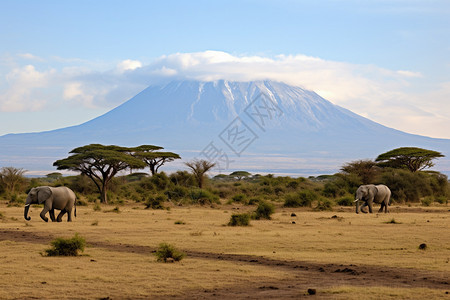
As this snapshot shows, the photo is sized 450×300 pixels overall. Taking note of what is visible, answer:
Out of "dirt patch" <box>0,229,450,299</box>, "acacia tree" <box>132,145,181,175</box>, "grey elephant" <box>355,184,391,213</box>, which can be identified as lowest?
"dirt patch" <box>0,229,450,299</box>

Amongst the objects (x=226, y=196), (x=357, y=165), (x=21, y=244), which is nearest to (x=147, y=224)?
(x=21, y=244)

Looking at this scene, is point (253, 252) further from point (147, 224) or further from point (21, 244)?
point (147, 224)

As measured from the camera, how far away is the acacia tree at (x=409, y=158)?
191 ft

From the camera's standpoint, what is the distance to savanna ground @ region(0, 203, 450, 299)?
10516 mm

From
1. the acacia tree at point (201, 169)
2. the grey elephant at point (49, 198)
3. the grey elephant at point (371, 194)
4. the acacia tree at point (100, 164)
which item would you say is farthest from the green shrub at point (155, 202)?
the acacia tree at point (201, 169)

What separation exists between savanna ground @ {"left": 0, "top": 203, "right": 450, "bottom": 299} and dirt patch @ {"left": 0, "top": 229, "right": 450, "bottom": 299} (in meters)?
0.02

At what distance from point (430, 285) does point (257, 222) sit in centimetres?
1444

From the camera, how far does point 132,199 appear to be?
46250 mm

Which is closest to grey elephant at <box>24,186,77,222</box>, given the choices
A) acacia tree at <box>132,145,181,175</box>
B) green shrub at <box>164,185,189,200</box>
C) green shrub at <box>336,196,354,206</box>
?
green shrub at <box>164,185,189,200</box>

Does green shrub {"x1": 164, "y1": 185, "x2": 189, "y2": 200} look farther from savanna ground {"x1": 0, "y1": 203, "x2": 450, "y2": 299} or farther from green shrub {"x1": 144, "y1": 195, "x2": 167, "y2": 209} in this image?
savanna ground {"x1": 0, "y1": 203, "x2": 450, "y2": 299}

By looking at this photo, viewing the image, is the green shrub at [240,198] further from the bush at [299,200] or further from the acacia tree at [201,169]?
the acacia tree at [201,169]

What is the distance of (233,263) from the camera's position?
1370cm

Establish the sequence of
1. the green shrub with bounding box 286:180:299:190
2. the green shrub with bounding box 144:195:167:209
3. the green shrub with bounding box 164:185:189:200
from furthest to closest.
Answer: the green shrub with bounding box 286:180:299:190, the green shrub with bounding box 164:185:189:200, the green shrub with bounding box 144:195:167:209

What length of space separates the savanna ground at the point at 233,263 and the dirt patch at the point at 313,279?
2cm
